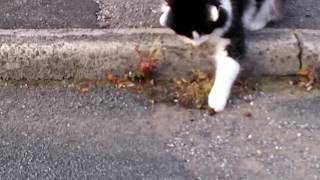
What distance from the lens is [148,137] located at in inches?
122

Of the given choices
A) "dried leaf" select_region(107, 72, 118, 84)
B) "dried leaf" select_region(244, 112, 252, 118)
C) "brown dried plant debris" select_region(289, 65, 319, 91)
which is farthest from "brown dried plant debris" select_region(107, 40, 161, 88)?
"brown dried plant debris" select_region(289, 65, 319, 91)

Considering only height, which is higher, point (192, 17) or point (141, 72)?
point (192, 17)

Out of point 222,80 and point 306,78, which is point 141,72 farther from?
point 306,78

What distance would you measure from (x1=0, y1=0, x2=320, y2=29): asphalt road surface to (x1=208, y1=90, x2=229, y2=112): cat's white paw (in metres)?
0.67

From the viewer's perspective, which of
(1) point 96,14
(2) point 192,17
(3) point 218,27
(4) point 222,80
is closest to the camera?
(2) point 192,17

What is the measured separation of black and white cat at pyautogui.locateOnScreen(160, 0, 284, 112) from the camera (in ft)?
10.1

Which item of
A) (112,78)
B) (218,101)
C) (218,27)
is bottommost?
(112,78)

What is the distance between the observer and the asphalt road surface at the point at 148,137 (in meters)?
2.90

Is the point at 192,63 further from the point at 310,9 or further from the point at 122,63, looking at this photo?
the point at 310,9

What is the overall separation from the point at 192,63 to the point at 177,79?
5.0 inches

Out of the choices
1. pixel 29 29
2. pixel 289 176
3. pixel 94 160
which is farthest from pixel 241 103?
pixel 29 29

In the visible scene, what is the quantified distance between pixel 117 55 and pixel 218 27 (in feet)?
2.02

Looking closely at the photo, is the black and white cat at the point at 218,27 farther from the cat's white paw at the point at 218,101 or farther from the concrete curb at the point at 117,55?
the concrete curb at the point at 117,55

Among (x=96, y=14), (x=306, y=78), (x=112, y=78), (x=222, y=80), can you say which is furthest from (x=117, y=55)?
(x=306, y=78)
